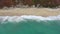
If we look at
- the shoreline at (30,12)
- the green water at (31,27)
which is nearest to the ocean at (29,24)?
the green water at (31,27)

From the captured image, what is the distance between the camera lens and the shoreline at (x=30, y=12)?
6480 mm

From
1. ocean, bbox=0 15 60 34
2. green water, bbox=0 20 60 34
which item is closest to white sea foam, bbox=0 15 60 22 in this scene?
ocean, bbox=0 15 60 34

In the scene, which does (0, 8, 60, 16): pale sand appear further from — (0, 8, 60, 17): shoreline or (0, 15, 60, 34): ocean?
(0, 15, 60, 34): ocean

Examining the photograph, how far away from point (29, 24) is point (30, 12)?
2.54ft

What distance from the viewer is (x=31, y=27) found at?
5.75 meters

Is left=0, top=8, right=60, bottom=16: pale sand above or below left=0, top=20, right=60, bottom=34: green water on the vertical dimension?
above

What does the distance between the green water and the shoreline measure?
0.51m

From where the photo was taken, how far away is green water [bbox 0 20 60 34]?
5479 mm

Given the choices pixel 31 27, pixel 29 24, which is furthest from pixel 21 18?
pixel 31 27

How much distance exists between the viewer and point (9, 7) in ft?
23.1

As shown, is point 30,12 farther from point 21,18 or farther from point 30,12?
point 21,18

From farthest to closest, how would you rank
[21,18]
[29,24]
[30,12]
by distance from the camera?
[30,12]
[21,18]
[29,24]

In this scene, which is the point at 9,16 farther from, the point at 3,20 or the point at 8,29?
the point at 8,29

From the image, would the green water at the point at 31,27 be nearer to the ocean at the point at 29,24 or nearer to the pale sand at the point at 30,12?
the ocean at the point at 29,24
